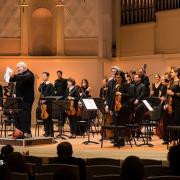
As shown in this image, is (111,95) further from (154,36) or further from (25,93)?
(154,36)

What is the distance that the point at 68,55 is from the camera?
17.8 metres

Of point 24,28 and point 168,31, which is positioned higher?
point 24,28

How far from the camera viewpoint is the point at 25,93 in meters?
11.1

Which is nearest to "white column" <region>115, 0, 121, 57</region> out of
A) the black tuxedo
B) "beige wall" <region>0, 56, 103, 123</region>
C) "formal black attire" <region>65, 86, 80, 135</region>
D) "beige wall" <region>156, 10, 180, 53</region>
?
"beige wall" <region>0, 56, 103, 123</region>

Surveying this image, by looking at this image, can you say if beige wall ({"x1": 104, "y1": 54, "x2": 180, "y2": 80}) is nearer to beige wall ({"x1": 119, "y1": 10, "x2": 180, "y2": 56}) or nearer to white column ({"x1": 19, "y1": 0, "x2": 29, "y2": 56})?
beige wall ({"x1": 119, "y1": 10, "x2": 180, "y2": 56})

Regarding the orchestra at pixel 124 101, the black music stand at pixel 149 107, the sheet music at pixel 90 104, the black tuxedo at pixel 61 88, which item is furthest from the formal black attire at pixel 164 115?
the black tuxedo at pixel 61 88

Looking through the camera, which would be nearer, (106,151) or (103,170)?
(103,170)

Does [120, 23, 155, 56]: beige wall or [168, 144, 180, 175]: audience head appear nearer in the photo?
[168, 144, 180, 175]: audience head

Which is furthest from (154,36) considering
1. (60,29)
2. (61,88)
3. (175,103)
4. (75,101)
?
(175,103)

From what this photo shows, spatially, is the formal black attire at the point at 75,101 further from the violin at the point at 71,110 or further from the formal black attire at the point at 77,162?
the formal black attire at the point at 77,162

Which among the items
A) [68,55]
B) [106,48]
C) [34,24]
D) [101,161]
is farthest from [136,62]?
[101,161]

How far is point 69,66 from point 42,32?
1464mm

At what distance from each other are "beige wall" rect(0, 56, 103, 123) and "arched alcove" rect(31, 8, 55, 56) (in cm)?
46

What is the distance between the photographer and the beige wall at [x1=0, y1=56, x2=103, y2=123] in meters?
17.5
